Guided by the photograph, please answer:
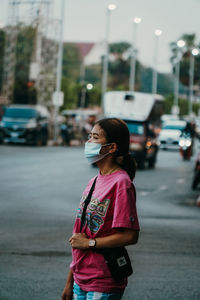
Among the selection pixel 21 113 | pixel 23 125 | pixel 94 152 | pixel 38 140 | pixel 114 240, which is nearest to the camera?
pixel 114 240

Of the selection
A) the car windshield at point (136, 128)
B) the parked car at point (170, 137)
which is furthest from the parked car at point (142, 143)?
the parked car at point (170, 137)

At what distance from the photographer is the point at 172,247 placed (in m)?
9.73

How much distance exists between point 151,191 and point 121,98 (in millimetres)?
16621

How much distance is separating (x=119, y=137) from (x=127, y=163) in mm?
164

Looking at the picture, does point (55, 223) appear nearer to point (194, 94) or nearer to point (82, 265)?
point (82, 265)

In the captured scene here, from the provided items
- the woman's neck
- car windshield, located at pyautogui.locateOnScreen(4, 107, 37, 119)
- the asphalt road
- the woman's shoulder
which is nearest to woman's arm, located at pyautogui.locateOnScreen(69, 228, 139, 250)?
the woman's shoulder

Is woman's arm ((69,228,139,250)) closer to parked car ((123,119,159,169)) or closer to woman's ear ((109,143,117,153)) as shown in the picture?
woman's ear ((109,143,117,153))

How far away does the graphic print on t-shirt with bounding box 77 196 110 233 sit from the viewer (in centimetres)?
393

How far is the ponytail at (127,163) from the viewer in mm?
4090

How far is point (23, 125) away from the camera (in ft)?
128

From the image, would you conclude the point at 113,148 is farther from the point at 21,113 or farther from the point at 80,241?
the point at 21,113

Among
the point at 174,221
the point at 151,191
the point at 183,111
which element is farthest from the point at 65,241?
the point at 183,111

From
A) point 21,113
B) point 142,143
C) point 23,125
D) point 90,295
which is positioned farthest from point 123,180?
point 21,113

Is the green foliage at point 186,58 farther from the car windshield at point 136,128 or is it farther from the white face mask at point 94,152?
the white face mask at point 94,152
